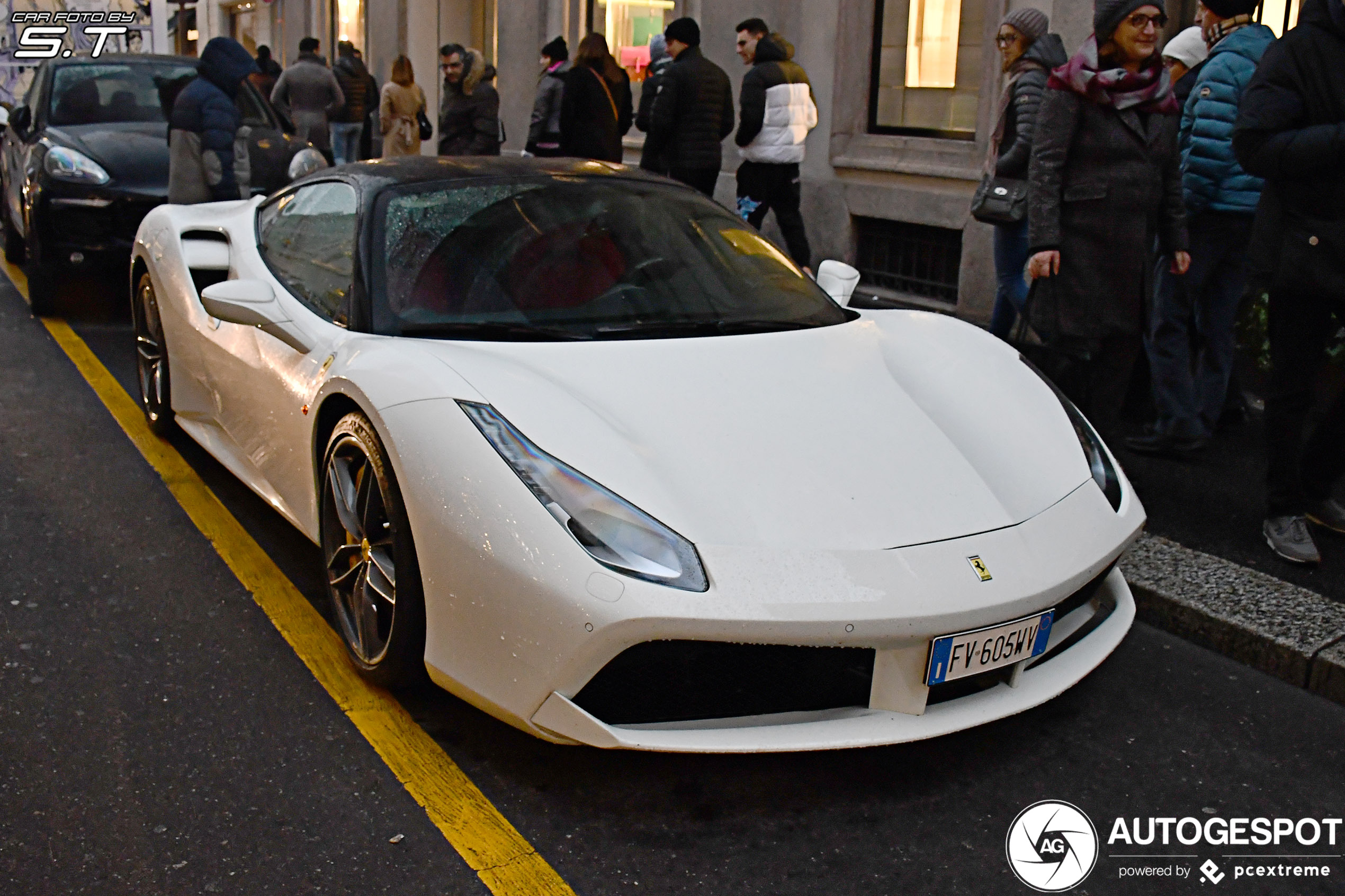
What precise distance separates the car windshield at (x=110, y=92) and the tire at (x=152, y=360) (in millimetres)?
3906

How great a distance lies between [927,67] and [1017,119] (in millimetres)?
4466

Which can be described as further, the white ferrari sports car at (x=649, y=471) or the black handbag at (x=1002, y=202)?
the black handbag at (x=1002, y=202)

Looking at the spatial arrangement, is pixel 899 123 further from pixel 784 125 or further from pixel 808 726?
pixel 808 726

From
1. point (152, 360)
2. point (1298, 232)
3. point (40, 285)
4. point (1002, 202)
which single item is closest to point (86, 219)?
point (40, 285)

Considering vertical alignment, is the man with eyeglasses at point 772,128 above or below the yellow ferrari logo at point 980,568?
above

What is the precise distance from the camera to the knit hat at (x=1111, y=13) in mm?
4434

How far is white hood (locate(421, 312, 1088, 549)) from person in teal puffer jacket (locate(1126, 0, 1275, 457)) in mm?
2133

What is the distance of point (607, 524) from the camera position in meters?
2.69

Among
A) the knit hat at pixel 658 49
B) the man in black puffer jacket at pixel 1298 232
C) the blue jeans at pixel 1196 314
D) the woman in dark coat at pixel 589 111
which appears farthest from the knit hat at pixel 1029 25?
the knit hat at pixel 658 49

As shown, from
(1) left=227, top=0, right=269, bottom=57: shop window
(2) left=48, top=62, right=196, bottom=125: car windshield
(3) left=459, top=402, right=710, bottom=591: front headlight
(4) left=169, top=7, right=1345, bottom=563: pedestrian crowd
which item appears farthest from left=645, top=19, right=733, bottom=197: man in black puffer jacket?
(1) left=227, top=0, right=269, bottom=57: shop window

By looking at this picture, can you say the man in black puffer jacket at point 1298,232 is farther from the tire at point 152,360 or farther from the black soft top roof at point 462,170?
the tire at point 152,360

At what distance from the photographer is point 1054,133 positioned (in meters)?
4.62

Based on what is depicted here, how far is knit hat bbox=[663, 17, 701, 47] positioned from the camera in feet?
28.8

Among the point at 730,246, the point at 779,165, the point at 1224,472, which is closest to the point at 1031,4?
the point at 779,165
